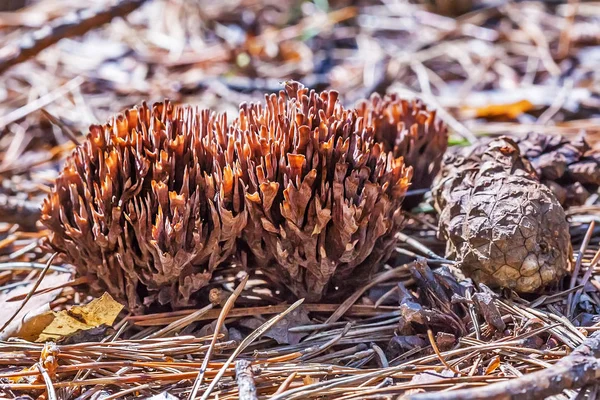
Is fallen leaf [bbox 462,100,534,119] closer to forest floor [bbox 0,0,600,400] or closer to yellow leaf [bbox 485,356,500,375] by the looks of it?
forest floor [bbox 0,0,600,400]

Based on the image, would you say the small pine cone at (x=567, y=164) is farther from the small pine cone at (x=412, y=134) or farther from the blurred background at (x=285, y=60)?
the blurred background at (x=285, y=60)

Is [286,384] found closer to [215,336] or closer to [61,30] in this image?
[215,336]

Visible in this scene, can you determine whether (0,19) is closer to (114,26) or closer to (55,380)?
(114,26)

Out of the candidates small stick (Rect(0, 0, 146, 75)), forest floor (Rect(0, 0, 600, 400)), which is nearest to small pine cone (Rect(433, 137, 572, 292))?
forest floor (Rect(0, 0, 600, 400))

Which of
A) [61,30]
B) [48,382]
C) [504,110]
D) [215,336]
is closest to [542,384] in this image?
[215,336]

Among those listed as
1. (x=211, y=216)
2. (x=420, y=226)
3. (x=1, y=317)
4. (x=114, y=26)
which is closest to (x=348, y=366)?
(x=211, y=216)
